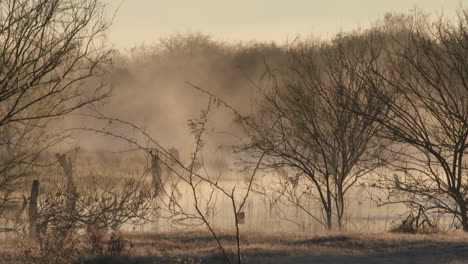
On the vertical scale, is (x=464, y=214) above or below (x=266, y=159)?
below

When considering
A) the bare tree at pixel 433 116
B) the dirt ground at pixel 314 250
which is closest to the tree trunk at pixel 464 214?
the bare tree at pixel 433 116

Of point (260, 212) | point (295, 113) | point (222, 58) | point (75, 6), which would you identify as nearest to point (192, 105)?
point (222, 58)

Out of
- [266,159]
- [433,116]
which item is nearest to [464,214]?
[433,116]

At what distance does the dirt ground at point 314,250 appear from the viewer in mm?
12703

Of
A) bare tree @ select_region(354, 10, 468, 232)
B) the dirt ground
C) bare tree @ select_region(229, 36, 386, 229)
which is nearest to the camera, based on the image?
the dirt ground

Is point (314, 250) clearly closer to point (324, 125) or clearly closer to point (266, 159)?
point (266, 159)

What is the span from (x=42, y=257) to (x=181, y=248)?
3478 millimetres

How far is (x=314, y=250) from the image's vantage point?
13531mm

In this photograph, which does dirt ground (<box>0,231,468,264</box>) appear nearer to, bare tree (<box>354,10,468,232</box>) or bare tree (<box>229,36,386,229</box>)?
bare tree (<box>354,10,468,232</box>)

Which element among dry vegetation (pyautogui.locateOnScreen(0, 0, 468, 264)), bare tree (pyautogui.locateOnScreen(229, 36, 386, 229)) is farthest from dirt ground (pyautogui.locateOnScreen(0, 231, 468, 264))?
bare tree (pyautogui.locateOnScreen(229, 36, 386, 229))

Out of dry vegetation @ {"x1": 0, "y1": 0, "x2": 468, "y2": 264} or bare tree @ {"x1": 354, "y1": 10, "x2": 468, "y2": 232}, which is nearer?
dry vegetation @ {"x1": 0, "y1": 0, "x2": 468, "y2": 264}

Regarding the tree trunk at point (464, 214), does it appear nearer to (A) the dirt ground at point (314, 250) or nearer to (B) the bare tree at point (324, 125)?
(A) the dirt ground at point (314, 250)

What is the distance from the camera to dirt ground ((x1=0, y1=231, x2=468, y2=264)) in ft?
41.7

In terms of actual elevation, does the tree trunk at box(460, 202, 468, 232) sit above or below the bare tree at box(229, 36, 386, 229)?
below
